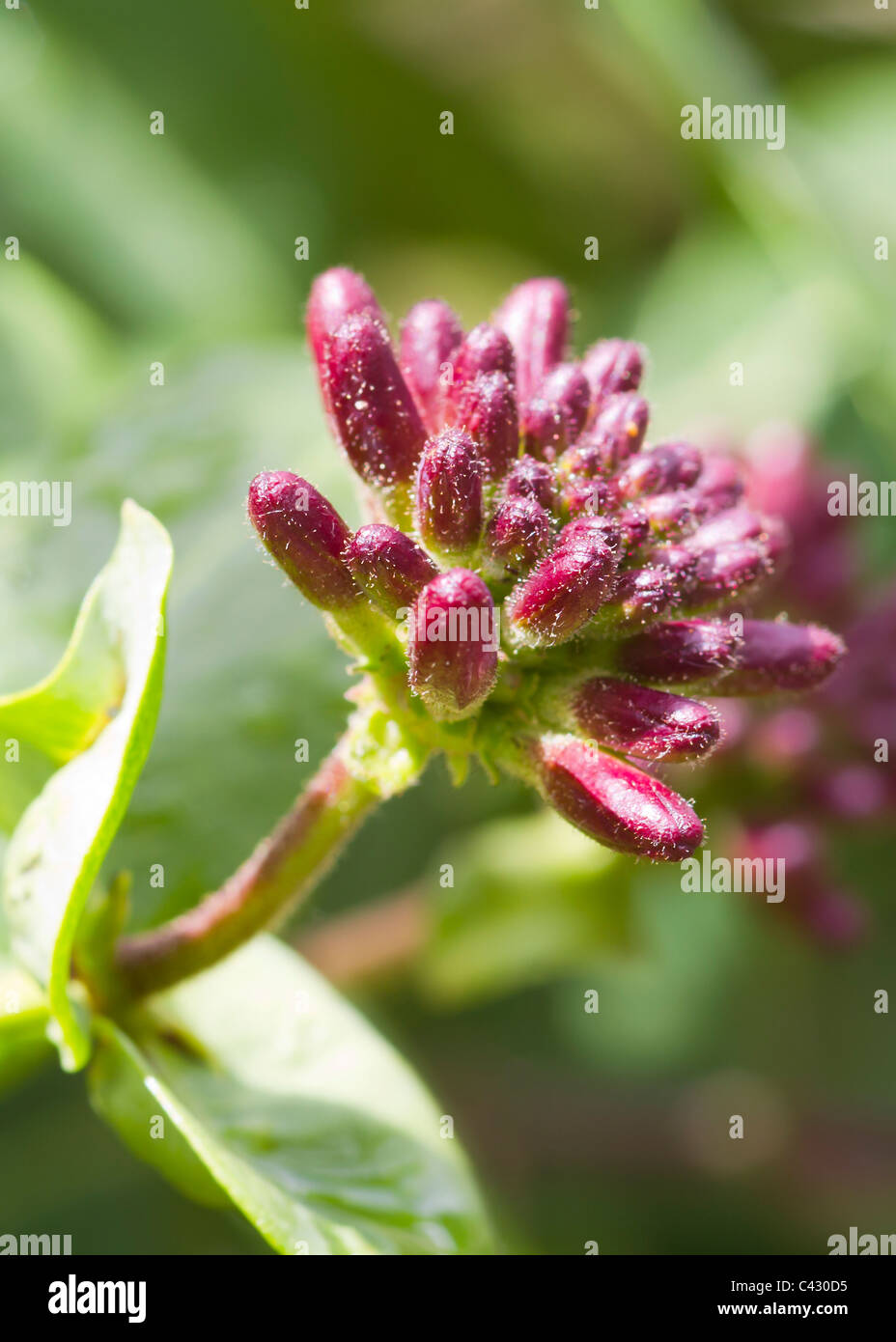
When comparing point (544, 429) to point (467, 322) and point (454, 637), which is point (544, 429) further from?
point (467, 322)

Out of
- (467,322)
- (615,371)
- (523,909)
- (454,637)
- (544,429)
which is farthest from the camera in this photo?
(467,322)

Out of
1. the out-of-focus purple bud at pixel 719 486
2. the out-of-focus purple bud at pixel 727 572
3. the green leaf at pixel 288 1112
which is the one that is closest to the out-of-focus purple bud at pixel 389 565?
the out-of-focus purple bud at pixel 727 572

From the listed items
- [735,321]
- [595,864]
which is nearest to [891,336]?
[735,321]

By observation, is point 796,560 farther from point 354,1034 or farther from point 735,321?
point 354,1034

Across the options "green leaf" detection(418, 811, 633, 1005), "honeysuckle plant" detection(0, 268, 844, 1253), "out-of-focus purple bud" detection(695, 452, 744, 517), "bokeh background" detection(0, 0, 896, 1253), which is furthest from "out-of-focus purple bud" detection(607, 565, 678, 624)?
"green leaf" detection(418, 811, 633, 1005)

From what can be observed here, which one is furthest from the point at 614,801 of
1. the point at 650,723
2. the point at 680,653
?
the point at 680,653

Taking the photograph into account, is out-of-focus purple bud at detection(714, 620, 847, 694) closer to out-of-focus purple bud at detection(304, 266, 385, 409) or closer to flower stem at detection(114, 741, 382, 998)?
flower stem at detection(114, 741, 382, 998)
